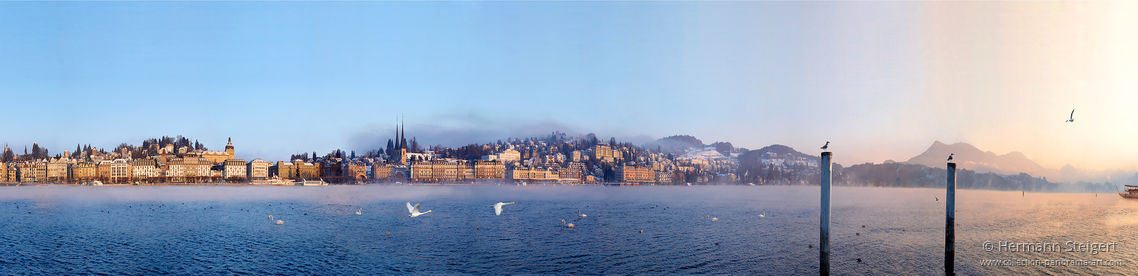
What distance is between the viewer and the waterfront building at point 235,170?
165 metres

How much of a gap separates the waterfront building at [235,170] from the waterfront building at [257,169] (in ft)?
4.61

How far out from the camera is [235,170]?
169875 mm

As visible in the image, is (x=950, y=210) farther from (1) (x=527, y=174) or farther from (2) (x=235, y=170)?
(2) (x=235, y=170)

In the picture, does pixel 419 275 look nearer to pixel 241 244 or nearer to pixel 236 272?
pixel 236 272

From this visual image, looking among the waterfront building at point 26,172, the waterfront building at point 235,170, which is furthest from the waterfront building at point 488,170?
the waterfront building at point 26,172

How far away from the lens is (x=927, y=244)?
30.8 m

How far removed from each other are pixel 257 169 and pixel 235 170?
5721 millimetres

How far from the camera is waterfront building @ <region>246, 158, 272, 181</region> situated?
563 ft

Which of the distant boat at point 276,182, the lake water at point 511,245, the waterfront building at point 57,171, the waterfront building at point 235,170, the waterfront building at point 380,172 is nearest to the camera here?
the lake water at point 511,245

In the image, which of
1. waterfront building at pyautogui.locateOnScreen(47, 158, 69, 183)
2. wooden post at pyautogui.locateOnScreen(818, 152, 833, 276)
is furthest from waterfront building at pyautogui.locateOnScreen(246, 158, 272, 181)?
wooden post at pyautogui.locateOnScreen(818, 152, 833, 276)

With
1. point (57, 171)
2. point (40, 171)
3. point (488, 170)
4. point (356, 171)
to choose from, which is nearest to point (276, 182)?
point (356, 171)

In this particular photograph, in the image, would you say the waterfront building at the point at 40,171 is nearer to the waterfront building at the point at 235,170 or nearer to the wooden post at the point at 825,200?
the waterfront building at the point at 235,170

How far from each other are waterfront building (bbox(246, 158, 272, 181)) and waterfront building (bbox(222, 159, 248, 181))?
4.61 ft

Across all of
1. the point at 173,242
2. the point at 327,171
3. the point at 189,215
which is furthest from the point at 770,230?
the point at 327,171
